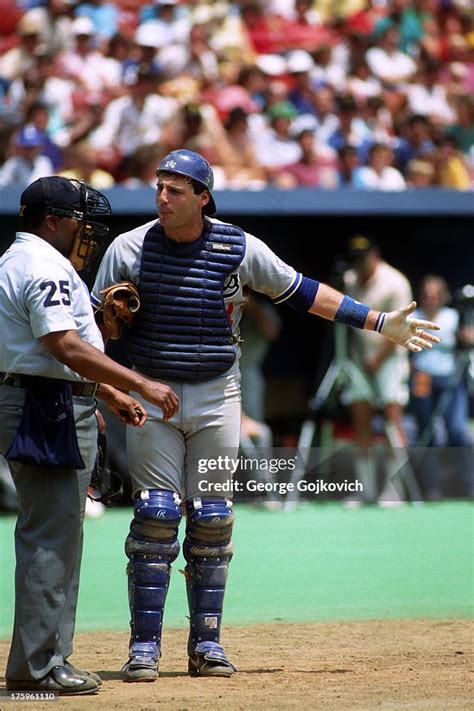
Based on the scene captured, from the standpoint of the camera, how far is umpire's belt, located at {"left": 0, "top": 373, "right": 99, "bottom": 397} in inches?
178

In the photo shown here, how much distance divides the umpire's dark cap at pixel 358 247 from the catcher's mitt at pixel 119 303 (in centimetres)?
643

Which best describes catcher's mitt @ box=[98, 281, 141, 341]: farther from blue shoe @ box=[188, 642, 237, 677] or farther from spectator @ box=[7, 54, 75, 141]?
spectator @ box=[7, 54, 75, 141]

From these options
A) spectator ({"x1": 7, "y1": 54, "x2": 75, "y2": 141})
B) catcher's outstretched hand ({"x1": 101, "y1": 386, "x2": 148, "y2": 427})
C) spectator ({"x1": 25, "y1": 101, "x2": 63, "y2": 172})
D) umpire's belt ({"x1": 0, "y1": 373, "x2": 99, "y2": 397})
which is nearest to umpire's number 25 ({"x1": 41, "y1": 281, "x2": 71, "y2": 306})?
umpire's belt ({"x1": 0, "y1": 373, "x2": 99, "y2": 397})

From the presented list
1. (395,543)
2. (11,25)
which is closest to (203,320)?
(395,543)

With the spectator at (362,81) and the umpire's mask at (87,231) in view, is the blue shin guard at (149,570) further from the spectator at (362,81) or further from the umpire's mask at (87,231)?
the spectator at (362,81)

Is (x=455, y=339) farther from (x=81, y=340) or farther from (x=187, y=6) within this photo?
(x=81, y=340)

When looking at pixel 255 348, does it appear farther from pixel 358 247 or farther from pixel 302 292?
pixel 302 292

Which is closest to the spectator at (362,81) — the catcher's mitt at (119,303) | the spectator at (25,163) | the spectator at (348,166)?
the spectator at (348,166)

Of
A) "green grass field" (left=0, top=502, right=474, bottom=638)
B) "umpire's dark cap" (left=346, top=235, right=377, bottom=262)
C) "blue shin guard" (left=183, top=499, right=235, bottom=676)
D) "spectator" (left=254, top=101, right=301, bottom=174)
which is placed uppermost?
"spectator" (left=254, top=101, right=301, bottom=174)

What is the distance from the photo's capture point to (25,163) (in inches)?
450

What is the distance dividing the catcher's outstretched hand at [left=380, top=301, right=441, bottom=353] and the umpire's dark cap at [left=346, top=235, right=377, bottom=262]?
6037 millimetres

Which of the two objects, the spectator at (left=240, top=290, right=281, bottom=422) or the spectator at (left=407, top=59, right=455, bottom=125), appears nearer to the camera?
the spectator at (left=240, top=290, right=281, bottom=422)

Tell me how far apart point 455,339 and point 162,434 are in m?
7.05

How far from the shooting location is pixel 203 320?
513 centimetres
